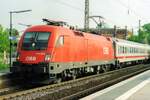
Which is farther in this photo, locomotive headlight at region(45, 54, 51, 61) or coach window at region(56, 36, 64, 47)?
coach window at region(56, 36, 64, 47)

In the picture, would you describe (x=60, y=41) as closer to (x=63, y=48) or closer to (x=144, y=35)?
(x=63, y=48)

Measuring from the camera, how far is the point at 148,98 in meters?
13.1

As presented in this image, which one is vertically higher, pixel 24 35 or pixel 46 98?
pixel 24 35

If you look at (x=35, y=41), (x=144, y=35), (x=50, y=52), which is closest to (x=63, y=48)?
(x=50, y=52)

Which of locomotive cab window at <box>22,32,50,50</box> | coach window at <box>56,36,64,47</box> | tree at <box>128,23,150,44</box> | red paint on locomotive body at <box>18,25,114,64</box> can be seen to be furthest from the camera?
tree at <box>128,23,150,44</box>

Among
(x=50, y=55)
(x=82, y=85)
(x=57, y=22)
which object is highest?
(x=57, y=22)

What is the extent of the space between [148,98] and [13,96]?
5.32 meters

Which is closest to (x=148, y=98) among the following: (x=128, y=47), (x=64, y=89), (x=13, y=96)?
(x=13, y=96)

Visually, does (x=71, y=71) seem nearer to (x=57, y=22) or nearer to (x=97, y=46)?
(x=57, y=22)

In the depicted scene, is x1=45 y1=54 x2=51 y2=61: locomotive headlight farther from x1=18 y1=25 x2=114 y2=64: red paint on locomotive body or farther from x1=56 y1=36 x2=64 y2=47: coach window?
x1=56 y1=36 x2=64 y2=47: coach window

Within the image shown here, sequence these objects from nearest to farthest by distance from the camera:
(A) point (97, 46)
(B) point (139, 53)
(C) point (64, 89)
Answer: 1. (C) point (64, 89)
2. (A) point (97, 46)
3. (B) point (139, 53)

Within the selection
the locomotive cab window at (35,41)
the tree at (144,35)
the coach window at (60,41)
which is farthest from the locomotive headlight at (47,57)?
the tree at (144,35)

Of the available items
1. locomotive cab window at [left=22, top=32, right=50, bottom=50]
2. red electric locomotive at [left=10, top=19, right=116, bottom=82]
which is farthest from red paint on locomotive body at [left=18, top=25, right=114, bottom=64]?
locomotive cab window at [left=22, top=32, right=50, bottom=50]

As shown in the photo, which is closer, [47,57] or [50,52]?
[47,57]
